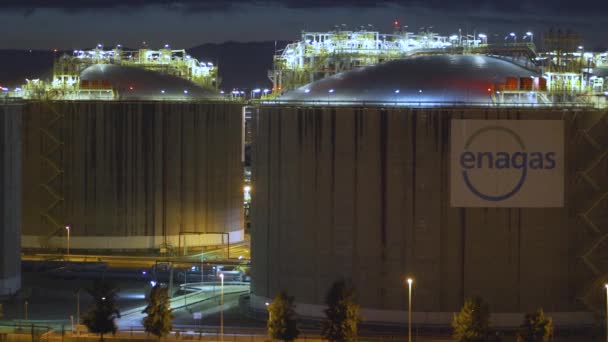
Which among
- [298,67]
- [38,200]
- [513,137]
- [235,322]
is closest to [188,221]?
[38,200]

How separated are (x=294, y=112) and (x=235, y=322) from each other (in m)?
9.93

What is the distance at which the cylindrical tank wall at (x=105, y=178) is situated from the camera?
95.1m

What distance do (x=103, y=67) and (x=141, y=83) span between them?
3.29m

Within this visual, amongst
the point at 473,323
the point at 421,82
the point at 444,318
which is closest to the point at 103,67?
the point at 421,82

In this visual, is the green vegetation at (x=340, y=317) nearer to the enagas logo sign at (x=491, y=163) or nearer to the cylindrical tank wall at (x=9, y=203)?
the enagas logo sign at (x=491, y=163)

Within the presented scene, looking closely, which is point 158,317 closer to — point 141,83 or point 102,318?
point 102,318

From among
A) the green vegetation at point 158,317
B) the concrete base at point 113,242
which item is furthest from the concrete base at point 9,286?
the concrete base at point 113,242

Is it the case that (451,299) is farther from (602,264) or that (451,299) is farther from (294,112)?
(294,112)

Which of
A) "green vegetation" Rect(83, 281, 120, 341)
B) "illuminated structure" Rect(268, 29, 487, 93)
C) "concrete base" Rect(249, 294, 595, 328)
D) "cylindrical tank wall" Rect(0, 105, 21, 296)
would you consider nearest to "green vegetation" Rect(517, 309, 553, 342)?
"concrete base" Rect(249, 294, 595, 328)

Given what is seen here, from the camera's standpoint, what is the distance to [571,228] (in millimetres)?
64688

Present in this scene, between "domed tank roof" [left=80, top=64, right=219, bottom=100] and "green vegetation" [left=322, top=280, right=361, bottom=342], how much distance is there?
3981cm

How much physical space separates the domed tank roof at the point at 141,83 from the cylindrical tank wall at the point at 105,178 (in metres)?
1.28

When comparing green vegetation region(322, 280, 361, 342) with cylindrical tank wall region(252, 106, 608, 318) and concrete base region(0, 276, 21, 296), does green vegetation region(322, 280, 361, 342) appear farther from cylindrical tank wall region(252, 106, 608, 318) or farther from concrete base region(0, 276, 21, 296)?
concrete base region(0, 276, 21, 296)

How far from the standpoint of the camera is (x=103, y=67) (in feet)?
325
